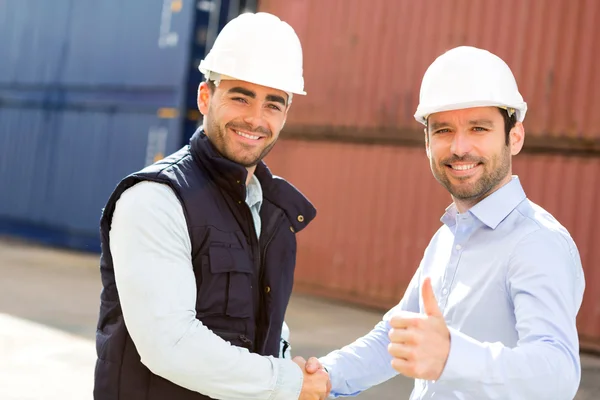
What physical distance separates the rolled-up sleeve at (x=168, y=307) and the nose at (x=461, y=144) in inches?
31.9

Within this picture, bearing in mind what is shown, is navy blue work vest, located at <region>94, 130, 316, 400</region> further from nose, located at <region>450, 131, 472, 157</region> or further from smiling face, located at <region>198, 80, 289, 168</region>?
nose, located at <region>450, 131, 472, 157</region>

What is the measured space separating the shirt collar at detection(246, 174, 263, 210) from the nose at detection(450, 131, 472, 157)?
720 mm

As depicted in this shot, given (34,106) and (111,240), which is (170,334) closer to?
(111,240)

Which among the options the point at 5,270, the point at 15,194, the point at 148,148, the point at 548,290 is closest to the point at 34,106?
the point at 15,194

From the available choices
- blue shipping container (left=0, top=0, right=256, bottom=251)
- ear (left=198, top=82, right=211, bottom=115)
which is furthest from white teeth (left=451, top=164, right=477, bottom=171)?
blue shipping container (left=0, top=0, right=256, bottom=251)

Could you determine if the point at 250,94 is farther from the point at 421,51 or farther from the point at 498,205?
the point at 421,51

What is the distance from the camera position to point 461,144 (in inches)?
77.4

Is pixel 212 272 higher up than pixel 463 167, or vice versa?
pixel 463 167

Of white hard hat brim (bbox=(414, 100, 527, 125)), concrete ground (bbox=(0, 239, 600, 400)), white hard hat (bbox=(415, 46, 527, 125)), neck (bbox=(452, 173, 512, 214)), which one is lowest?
concrete ground (bbox=(0, 239, 600, 400))

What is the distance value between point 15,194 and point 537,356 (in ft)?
39.0

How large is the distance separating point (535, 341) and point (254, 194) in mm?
1127

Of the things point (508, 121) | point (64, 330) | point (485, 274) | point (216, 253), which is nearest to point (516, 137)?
point (508, 121)

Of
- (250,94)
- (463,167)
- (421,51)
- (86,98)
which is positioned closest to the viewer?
(463,167)

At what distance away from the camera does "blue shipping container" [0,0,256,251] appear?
33.6ft
